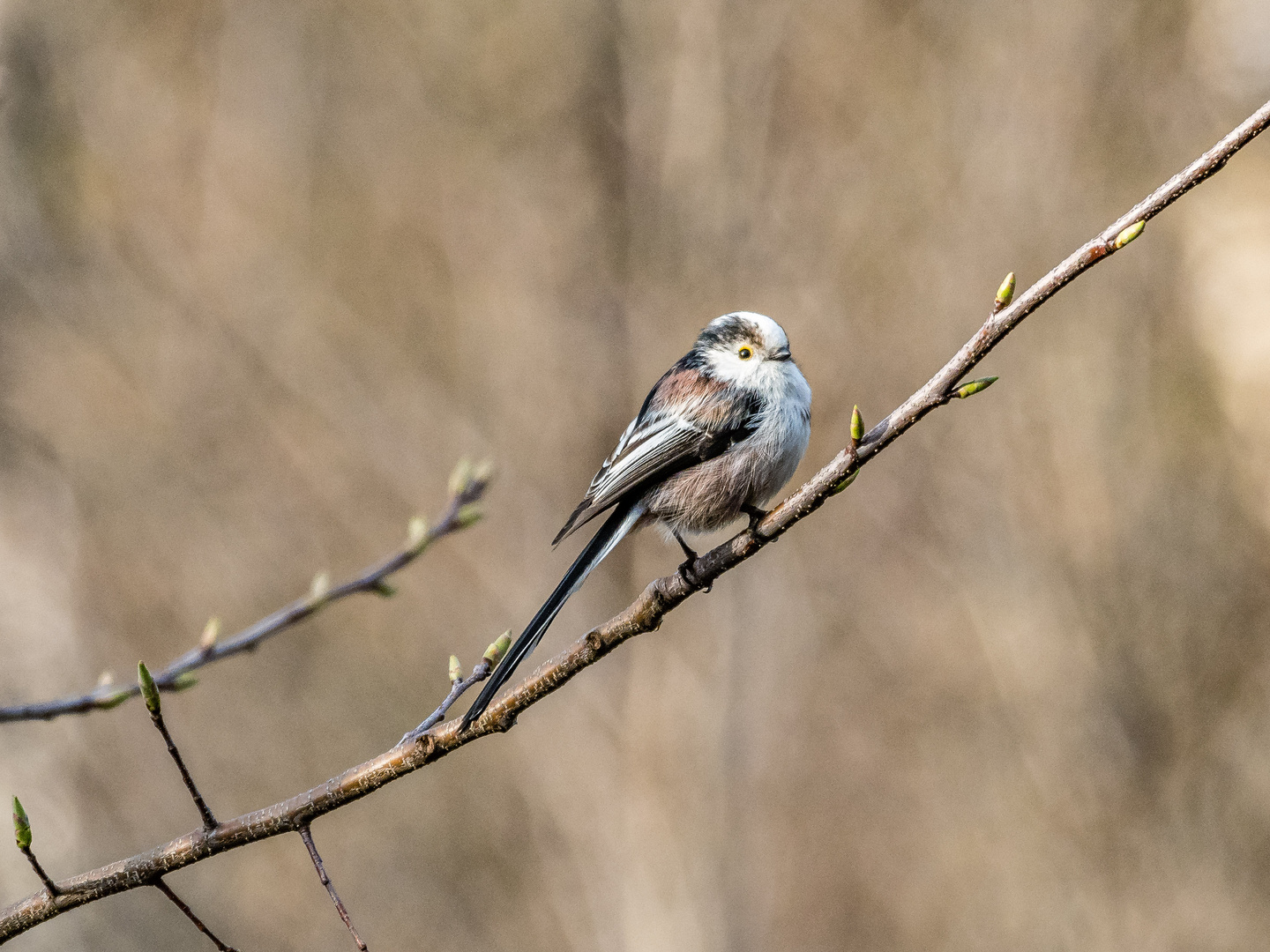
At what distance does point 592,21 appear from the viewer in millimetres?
8594

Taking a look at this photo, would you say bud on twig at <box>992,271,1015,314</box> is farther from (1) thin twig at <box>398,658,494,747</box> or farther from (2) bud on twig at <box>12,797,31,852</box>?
(2) bud on twig at <box>12,797,31,852</box>

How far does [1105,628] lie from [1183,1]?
15.8 ft

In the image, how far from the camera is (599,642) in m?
2.09

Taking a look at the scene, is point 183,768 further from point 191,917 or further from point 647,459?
point 647,459

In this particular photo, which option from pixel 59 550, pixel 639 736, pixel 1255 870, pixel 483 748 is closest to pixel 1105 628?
pixel 1255 870

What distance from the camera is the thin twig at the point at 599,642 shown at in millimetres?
1737

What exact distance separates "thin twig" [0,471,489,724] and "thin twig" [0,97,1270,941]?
398 millimetres

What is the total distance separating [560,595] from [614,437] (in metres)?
5.59

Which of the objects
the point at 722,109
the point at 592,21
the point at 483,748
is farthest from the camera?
the point at 483,748

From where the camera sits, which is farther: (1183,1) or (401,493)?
(401,493)

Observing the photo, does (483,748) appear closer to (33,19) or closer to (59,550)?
(59,550)

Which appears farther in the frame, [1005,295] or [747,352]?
[747,352]

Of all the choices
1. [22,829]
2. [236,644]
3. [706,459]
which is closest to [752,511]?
[706,459]

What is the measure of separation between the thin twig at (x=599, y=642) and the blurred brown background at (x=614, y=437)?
198 inches
